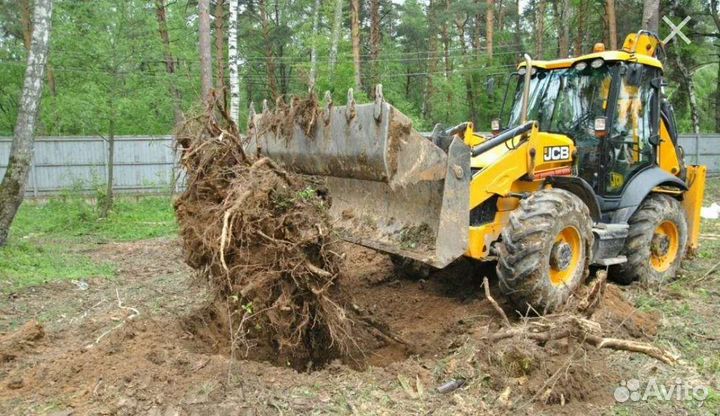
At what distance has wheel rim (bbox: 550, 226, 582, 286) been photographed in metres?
5.93

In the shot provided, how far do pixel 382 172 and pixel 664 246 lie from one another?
14.2 ft

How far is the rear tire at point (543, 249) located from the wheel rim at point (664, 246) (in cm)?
205

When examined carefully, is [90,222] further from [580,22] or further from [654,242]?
[580,22]

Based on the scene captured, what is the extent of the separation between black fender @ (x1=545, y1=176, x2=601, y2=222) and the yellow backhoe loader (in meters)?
0.02

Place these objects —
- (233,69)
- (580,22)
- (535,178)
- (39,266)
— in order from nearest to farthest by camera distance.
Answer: (535,178) → (39,266) → (233,69) → (580,22)

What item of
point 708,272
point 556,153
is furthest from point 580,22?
point 556,153

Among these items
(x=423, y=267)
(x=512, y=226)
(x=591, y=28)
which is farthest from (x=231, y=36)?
(x=591, y=28)

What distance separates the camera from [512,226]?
5691 millimetres

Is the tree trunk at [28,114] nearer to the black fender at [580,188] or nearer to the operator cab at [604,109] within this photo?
the operator cab at [604,109]

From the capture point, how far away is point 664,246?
7.81 meters

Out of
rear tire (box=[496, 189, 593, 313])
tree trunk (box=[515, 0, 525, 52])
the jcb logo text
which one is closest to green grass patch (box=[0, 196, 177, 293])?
rear tire (box=[496, 189, 593, 313])

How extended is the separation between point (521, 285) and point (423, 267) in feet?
6.00

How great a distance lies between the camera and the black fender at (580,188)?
22.0ft

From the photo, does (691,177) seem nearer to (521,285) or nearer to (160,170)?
(521,285)
